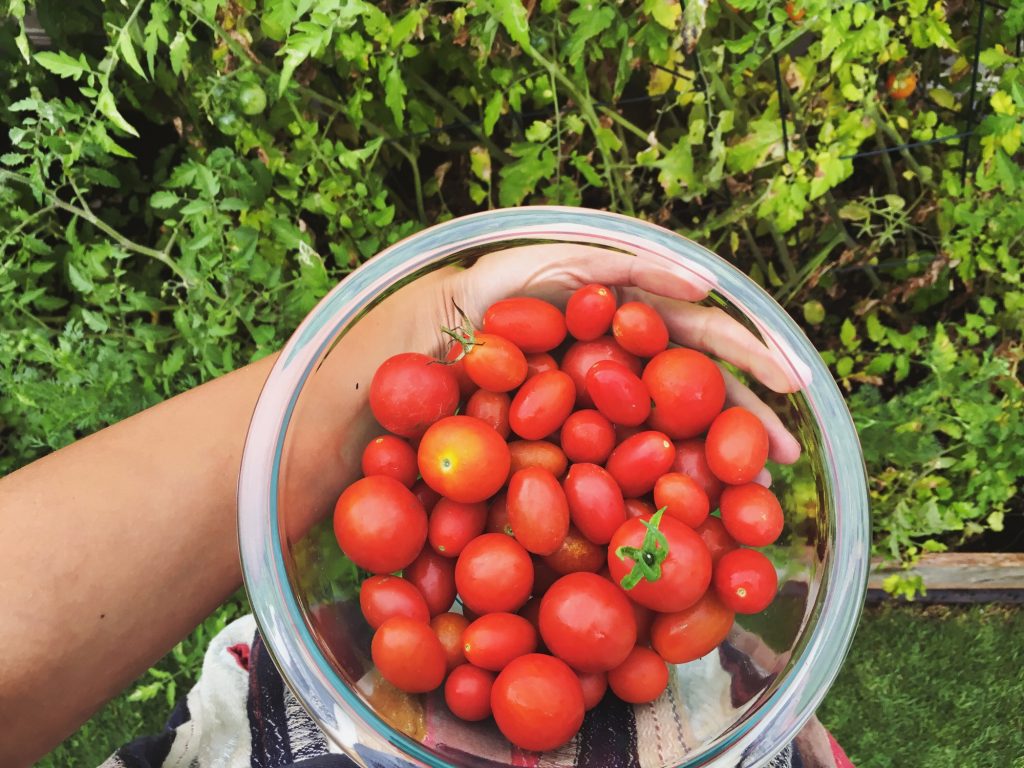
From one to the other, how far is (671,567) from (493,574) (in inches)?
7.9

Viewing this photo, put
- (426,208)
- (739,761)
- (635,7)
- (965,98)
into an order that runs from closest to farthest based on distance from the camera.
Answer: (739,761), (635,7), (965,98), (426,208)

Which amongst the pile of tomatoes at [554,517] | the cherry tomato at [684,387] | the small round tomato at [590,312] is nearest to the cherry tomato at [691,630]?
the pile of tomatoes at [554,517]

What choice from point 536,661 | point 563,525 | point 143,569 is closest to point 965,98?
point 563,525

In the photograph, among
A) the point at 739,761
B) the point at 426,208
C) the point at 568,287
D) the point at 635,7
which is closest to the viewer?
the point at 739,761

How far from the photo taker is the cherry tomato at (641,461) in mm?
982

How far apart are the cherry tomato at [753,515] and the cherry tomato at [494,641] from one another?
11.1 inches

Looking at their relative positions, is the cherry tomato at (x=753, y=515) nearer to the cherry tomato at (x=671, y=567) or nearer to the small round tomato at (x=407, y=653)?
the cherry tomato at (x=671, y=567)

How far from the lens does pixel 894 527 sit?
1768 millimetres

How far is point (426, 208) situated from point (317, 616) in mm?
1263

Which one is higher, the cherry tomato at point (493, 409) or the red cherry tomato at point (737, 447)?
the cherry tomato at point (493, 409)

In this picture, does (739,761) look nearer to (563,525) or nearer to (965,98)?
(563,525)

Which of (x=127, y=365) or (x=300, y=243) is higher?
(x=300, y=243)

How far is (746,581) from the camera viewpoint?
924mm

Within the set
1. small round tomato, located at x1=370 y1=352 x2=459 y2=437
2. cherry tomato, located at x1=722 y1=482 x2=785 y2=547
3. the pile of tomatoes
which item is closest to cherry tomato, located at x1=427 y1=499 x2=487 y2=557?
the pile of tomatoes
